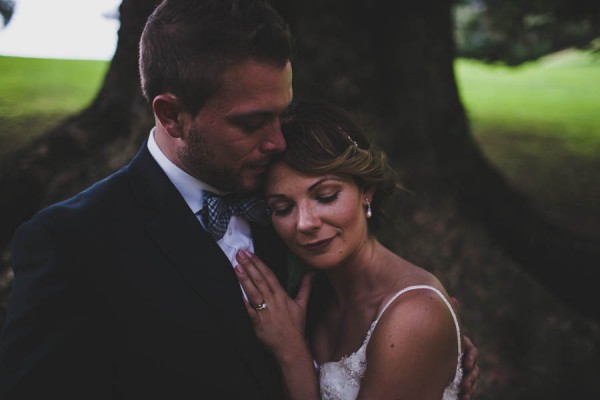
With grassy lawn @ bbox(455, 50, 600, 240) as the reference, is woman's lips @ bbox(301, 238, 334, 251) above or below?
above

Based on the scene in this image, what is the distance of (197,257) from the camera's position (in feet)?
7.39

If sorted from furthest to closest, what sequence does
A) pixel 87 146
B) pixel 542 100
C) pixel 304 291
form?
pixel 542 100
pixel 87 146
pixel 304 291

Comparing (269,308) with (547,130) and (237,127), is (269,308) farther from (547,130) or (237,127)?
(547,130)

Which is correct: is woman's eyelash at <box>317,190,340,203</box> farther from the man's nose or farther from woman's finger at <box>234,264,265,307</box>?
woman's finger at <box>234,264,265,307</box>

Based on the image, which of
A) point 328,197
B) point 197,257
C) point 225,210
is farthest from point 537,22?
point 197,257

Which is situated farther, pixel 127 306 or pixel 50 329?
pixel 127 306

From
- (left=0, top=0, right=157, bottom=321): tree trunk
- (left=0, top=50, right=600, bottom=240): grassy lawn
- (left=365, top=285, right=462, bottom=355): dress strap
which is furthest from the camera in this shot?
(left=0, top=50, right=600, bottom=240): grassy lawn

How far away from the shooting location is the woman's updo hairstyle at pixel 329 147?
2.53m

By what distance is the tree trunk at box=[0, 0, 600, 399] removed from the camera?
446 cm

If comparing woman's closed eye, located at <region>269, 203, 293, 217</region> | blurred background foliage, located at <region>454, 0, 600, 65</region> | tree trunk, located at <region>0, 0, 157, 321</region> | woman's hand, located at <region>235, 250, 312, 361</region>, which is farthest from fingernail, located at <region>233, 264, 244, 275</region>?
blurred background foliage, located at <region>454, 0, 600, 65</region>

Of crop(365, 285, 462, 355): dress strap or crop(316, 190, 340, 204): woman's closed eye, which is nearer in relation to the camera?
crop(365, 285, 462, 355): dress strap

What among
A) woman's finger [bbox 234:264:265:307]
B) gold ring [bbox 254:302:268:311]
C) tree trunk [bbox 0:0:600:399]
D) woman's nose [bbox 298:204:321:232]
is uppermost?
woman's nose [bbox 298:204:321:232]

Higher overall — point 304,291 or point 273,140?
point 273,140

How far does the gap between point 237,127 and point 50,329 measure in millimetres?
1091
